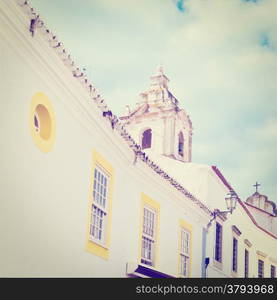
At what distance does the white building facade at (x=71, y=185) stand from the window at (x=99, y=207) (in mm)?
16

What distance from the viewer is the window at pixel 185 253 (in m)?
12.2

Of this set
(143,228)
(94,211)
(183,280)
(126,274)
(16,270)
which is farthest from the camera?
(143,228)

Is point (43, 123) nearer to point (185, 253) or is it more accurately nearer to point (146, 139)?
point (185, 253)

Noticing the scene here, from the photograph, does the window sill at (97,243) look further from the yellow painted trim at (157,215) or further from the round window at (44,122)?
the round window at (44,122)

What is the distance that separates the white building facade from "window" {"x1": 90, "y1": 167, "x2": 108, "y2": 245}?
2cm

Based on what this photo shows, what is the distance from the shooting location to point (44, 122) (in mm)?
7094

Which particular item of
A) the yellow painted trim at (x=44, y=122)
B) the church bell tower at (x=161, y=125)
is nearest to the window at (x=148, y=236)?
the yellow painted trim at (x=44, y=122)

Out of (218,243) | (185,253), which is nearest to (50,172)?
(185,253)

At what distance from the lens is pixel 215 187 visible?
15289 mm

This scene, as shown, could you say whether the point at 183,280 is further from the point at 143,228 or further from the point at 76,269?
the point at 143,228

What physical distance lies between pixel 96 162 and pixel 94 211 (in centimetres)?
74

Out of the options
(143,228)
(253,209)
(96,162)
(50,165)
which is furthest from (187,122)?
(50,165)

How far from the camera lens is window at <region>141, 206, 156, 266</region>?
10.4 metres

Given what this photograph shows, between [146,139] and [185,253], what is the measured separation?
11223 millimetres
